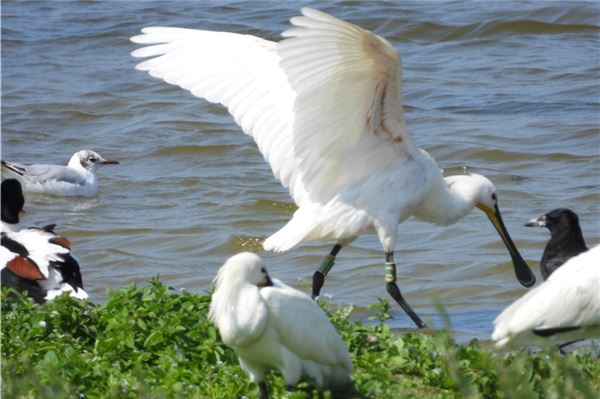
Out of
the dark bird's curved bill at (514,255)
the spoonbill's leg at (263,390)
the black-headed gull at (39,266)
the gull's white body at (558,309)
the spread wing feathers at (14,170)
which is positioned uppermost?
the gull's white body at (558,309)

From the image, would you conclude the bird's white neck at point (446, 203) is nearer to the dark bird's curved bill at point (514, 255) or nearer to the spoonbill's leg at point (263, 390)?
the dark bird's curved bill at point (514, 255)

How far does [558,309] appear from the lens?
6012 mm

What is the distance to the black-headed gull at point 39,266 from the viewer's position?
283 inches

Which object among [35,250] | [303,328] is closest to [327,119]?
[35,250]

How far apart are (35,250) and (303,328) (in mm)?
2411

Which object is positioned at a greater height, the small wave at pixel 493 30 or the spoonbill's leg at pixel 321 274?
the spoonbill's leg at pixel 321 274

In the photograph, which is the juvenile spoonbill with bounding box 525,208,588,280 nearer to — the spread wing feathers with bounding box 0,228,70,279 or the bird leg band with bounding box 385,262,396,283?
the bird leg band with bounding box 385,262,396,283

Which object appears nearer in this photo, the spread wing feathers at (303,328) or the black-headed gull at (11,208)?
the spread wing feathers at (303,328)

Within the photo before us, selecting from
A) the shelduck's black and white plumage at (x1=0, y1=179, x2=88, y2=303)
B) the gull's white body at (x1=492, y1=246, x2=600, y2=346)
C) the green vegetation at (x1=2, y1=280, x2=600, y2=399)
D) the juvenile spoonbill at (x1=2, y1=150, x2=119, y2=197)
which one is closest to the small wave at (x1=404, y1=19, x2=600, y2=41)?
the juvenile spoonbill at (x1=2, y1=150, x2=119, y2=197)

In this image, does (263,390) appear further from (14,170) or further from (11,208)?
(14,170)

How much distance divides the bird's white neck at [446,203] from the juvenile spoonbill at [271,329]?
3003 millimetres

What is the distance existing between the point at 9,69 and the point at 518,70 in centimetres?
718

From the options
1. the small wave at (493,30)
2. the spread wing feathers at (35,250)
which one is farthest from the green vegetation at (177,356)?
the small wave at (493,30)

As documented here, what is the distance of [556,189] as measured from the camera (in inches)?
468
